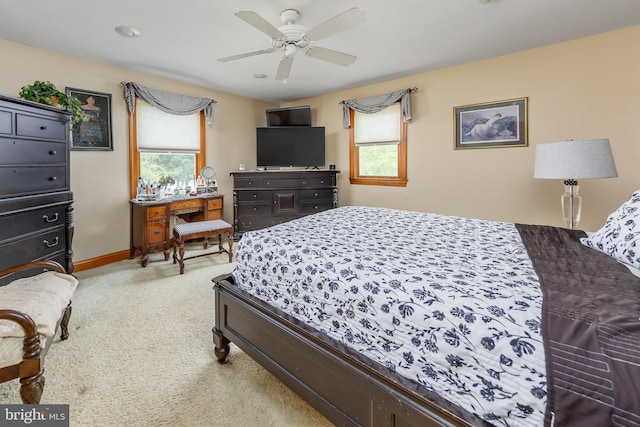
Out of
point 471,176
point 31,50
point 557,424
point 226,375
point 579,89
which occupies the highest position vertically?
point 31,50

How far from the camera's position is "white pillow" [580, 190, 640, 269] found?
1.32 m

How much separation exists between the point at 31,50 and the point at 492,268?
4.62 meters

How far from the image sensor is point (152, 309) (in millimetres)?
2535

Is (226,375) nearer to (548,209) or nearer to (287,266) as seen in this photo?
(287,266)

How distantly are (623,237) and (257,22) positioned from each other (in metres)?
2.57

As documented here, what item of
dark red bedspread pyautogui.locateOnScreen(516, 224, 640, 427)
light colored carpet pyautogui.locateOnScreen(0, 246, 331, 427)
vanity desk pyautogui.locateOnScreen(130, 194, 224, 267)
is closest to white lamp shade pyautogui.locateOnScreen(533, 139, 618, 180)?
dark red bedspread pyautogui.locateOnScreen(516, 224, 640, 427)

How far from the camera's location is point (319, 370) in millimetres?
1312

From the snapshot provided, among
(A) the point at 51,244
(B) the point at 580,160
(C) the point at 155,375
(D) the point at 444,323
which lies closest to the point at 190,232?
(A) the point at 51,244

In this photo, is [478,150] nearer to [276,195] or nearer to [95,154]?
[276,195]

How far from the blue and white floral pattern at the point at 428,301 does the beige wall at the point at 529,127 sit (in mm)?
1915

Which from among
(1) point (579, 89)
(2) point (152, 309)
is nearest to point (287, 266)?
(2) point (152, 309)

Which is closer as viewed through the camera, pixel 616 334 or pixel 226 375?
pixel 616 334

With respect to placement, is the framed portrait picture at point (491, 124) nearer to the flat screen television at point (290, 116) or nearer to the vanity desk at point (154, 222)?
the flat screen television at point (290, 116)

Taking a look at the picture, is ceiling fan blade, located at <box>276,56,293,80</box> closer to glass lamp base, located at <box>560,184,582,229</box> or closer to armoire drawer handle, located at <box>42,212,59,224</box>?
armoire drawer handle, located at <box>42,212,59,224</box>
